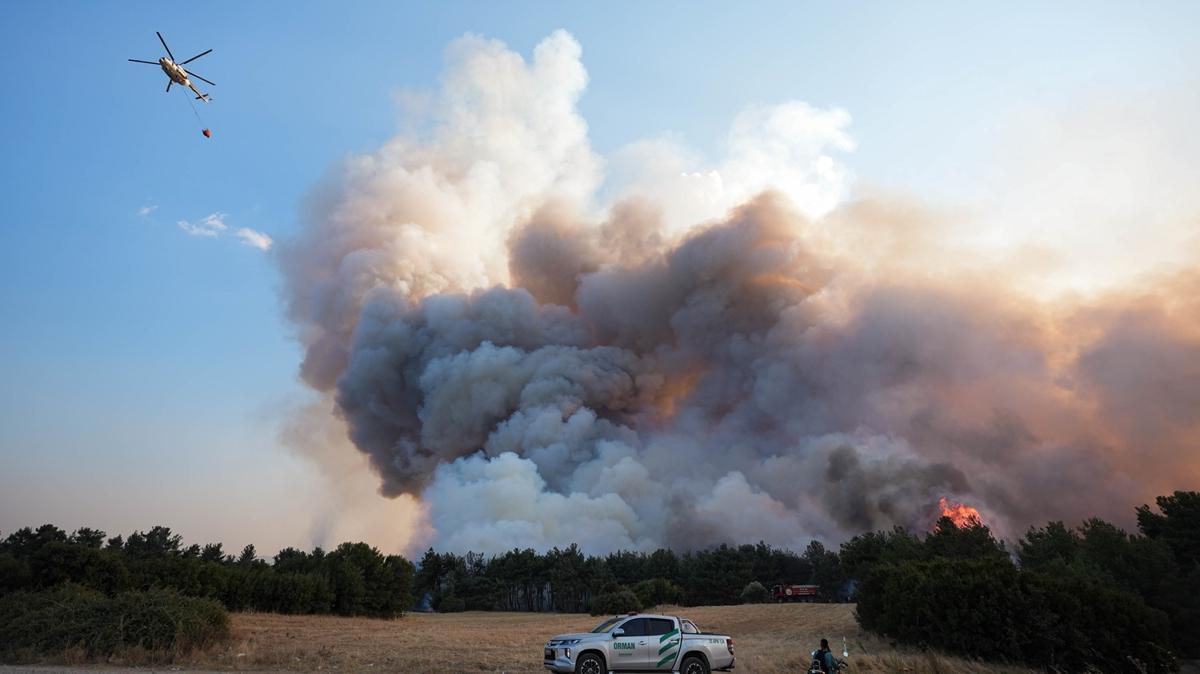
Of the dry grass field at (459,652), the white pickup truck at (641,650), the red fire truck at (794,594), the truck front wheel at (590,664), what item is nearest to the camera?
the truck front wheel at (590,664)

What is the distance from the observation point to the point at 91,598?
27031 mm

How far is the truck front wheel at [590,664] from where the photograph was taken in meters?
17.9

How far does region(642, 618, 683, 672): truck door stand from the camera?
60.3ft

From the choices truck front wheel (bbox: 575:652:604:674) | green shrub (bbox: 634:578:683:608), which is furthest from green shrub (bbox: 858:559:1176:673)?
green shrub (bbox: 634:578:683:608)

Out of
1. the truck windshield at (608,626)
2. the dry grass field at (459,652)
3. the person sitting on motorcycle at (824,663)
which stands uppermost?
the truck windshield at (608,626)

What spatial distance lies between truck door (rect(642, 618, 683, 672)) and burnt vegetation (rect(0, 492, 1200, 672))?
1406 cm

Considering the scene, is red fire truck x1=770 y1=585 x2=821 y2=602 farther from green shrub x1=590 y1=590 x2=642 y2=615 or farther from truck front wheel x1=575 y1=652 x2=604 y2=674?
truck front wheel x1=575 y1=652 x2=604 y2=674

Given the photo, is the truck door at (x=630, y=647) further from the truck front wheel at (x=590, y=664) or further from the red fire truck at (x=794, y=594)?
the red fire truck at (x=794, y=594)

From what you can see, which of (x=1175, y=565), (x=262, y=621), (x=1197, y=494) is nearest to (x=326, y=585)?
(x=262, y=621)

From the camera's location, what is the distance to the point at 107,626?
80.0 feet

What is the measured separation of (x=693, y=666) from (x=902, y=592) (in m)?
15.5

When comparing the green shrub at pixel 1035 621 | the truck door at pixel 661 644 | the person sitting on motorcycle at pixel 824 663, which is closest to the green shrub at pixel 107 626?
the truck door at pixel 661 644

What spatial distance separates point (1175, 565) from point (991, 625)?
18980mm

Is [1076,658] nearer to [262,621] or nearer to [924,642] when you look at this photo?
[924,642]
